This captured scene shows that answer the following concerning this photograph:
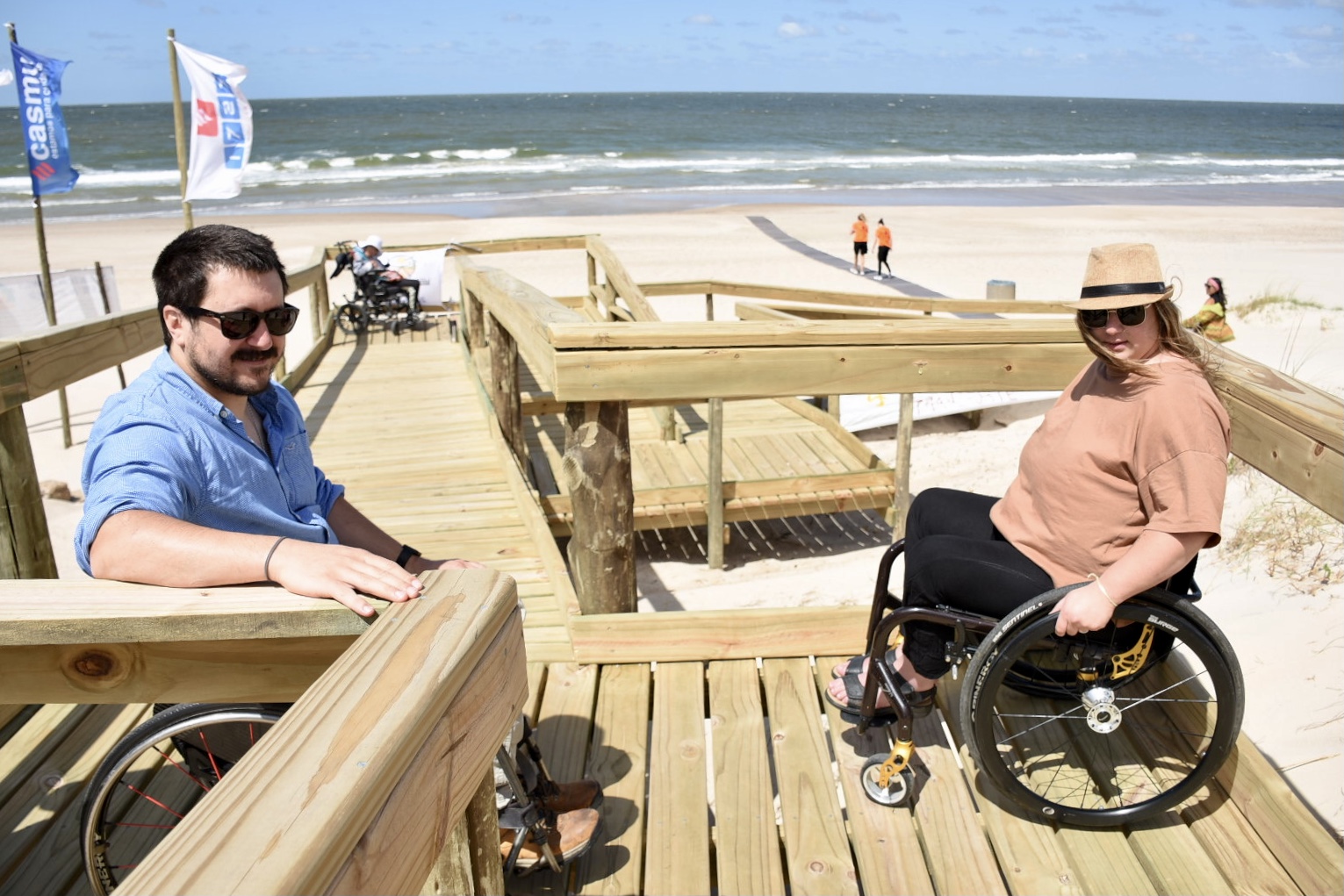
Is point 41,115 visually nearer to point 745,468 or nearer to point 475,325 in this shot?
point 475,325

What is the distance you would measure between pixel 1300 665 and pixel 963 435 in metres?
6.09

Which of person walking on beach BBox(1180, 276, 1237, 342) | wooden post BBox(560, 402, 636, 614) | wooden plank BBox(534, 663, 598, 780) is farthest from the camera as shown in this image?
person walking on beach BBox(1180, 276, 1237, 342)

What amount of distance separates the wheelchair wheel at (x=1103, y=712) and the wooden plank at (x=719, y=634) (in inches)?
20.4

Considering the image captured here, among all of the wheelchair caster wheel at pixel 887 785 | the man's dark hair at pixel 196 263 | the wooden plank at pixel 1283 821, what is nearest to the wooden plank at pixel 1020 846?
the wheelchair caster wheel at pixel 887 785

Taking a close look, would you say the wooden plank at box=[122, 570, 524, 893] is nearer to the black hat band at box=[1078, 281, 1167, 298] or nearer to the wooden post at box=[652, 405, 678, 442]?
the black hat band at box=[1078, 281, 1167, 298]

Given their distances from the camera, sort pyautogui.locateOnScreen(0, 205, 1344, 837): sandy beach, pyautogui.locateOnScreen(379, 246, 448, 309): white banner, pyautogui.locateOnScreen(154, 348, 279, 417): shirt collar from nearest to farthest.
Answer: pyautogui.locateOnScreen(154, 348, 279, 417): shirt collar
pyautogui.locateOnScreen(0, 205, 1344, 837): sandy beach
pyautogui.locateOnScreen(379, 246, 448, 309): white banner

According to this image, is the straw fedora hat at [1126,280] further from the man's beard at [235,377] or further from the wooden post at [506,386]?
the wooden post at [506,386]

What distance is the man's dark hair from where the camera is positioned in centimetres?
183

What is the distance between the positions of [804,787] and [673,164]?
151 ft

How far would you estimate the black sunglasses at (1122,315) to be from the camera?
7.18ft

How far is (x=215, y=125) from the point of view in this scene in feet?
29.7

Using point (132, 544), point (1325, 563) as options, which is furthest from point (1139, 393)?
point (1325, 563)

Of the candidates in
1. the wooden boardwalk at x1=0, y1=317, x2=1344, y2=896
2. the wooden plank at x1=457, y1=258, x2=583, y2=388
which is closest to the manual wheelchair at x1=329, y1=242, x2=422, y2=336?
the wooden plank at x1=457, y1=258, x2=583, y2=388

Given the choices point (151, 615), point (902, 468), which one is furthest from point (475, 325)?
point (151, 615)
